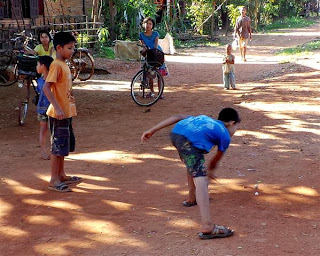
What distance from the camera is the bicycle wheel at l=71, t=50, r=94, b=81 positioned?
13938mm

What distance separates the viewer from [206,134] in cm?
432

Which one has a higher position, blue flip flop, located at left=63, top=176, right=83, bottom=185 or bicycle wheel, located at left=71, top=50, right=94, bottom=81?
bicycle wheel, located at left=71, top=50, right=94, bottom=81

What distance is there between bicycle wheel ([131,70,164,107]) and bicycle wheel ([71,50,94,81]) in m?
3.25

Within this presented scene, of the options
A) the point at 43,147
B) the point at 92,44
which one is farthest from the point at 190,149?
the point at 92,44

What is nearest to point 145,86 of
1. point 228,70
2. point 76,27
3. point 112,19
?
point 228,70

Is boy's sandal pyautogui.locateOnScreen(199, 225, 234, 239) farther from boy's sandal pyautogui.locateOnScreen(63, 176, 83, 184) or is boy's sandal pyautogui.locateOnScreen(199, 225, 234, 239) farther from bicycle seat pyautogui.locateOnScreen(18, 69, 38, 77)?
bicycle seat pyautogui.locateOnScreen(18, 69, 38, 77)

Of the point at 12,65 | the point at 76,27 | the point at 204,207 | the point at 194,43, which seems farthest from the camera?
the point at 194,43

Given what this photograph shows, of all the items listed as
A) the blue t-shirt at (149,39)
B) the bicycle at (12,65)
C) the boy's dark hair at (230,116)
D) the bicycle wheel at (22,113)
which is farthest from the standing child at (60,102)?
the bicycle at (12,65)

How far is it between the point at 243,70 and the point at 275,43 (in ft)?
32.9

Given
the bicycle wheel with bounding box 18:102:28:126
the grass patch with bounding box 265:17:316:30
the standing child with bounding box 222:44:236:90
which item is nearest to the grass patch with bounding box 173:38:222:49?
the grass patch with bounding box 265:17:316:30

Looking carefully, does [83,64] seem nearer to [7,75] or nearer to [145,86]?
[7,75]

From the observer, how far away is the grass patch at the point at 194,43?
80.8 ft

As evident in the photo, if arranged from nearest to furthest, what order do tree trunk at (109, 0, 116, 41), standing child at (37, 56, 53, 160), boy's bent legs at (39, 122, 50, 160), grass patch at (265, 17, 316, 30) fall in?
standing child at (37, 56, 53, 160), boy's bent legs at (39, 122, 50, 160), tree trunk at (109, 0, 116, 41), grass patch at (265, 17, 316, 30)

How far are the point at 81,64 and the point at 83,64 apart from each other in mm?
110
